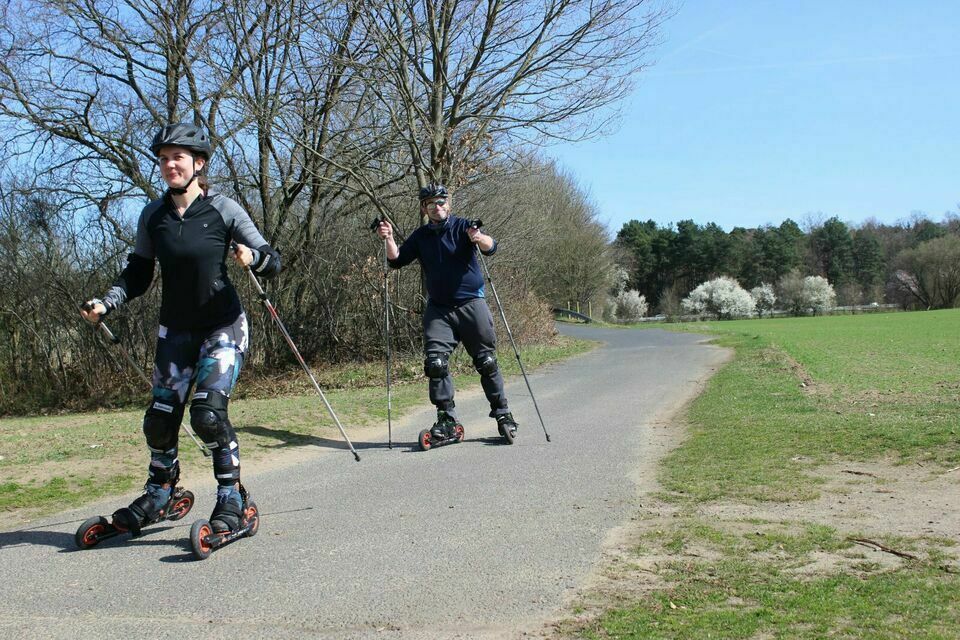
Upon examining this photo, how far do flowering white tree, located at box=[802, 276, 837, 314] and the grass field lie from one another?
83.0m

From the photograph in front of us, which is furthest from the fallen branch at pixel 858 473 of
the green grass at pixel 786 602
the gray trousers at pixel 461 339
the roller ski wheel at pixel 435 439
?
the roller ski wheel at pixel 435 439

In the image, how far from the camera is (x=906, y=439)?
24.0ft

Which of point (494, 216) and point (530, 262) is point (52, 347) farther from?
point (530, 262)

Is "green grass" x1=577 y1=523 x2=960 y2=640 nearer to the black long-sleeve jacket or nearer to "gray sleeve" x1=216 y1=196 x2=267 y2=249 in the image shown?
the black long-sleeve jacket

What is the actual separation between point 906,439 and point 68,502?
22.6ft

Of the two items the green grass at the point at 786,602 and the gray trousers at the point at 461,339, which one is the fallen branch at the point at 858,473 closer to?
the green grass at the point at 786,602

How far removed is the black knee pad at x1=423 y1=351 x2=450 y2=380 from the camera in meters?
8.21

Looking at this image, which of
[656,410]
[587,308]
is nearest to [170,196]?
[656,410]

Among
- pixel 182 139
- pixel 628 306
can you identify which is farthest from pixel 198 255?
pixel 628 306

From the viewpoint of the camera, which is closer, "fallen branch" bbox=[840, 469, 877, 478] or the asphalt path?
the asphalt path

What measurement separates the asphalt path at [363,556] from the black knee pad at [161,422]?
0.60m

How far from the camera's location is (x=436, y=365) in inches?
323

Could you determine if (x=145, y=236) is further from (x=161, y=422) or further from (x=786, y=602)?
(x=786, y=602)

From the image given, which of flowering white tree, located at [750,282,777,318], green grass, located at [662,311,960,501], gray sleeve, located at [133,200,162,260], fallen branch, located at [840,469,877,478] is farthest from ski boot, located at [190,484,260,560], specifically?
flowering white tree, located at [750,282,777,318]
